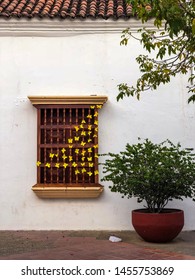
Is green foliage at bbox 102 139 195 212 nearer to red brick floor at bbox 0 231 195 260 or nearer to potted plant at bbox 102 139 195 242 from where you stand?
potted plant at bbox 102 139 195 242

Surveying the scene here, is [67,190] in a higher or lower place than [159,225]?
higher

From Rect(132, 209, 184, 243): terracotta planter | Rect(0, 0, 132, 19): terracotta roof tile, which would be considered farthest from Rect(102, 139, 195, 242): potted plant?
Rect(0, 0, 132, 19): terracotta roof tile

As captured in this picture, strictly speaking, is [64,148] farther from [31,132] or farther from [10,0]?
[10,0]

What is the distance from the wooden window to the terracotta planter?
4.43 ft

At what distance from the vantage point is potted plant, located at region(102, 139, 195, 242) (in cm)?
683

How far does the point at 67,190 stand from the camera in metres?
7.97

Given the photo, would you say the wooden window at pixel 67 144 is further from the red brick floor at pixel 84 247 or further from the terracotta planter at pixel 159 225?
the terracotta planter at pixel 159 225

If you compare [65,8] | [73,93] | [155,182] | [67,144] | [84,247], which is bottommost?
[84,247]

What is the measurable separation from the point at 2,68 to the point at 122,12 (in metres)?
2.65

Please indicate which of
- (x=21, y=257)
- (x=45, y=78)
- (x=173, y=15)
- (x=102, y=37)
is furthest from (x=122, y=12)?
(x=21, y=257)

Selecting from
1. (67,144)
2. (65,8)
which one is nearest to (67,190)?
(67,144)

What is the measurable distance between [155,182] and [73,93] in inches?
102

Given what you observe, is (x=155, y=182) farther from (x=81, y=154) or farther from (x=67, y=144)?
(x=67, y=144)

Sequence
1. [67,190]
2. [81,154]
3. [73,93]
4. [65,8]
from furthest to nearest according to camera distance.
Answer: [65,8]
[73,93]
[81,154]
[67,190]
